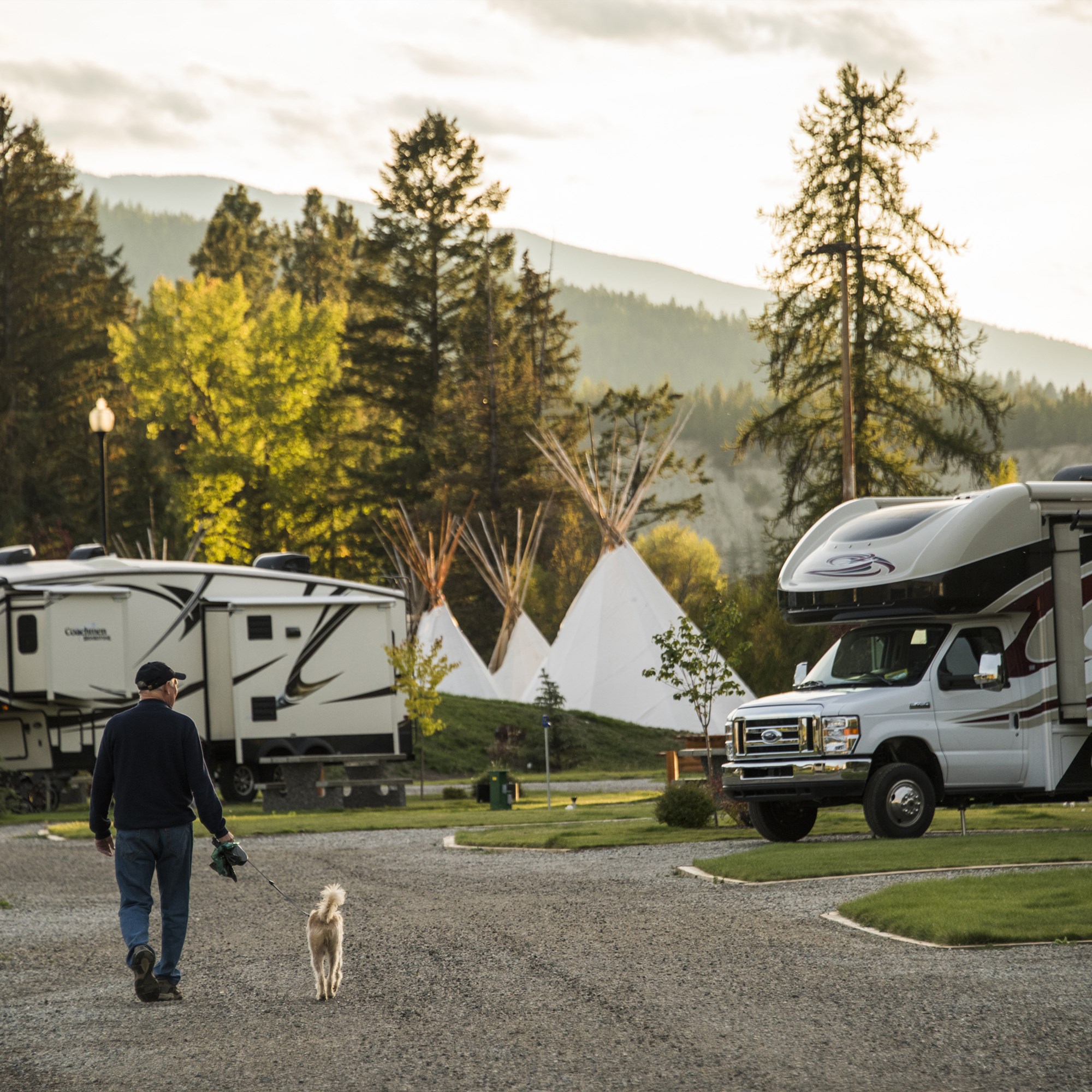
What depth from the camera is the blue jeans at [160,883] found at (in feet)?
28.7

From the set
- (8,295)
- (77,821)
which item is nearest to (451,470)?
(8,295)

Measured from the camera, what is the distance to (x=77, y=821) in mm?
23781

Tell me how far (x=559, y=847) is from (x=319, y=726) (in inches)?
416

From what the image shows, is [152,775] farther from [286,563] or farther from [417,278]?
[417,278]

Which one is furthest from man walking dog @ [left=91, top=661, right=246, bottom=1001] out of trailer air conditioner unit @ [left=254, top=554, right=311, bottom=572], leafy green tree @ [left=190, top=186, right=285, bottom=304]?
leafy green tree @ [left=190, top=186, right=285, bottom=304]

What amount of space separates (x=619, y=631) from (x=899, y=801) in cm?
2415

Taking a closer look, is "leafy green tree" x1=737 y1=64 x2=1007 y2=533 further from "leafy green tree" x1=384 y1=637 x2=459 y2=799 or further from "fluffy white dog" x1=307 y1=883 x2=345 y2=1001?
"fluffy white dog" x1=307 y1=883 x2=345 y2=1001

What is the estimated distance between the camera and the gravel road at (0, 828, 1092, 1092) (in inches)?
260

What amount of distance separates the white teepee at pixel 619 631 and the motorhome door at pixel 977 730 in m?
22.8

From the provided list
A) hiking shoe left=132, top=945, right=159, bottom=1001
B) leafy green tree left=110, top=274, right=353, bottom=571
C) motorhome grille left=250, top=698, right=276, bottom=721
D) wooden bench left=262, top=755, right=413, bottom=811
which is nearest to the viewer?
hiking shoe left=132, top=945, right=159, bottom=1001

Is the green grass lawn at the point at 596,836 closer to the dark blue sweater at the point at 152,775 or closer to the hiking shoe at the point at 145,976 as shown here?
the dark blue sweater at the point at 152,775

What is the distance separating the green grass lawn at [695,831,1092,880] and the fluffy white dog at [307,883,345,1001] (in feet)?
19.2

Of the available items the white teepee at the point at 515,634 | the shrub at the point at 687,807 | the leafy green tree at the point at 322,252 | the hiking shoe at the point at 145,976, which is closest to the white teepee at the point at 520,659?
the white teepee at the point at 515,634

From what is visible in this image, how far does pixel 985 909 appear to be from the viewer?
1052cm
